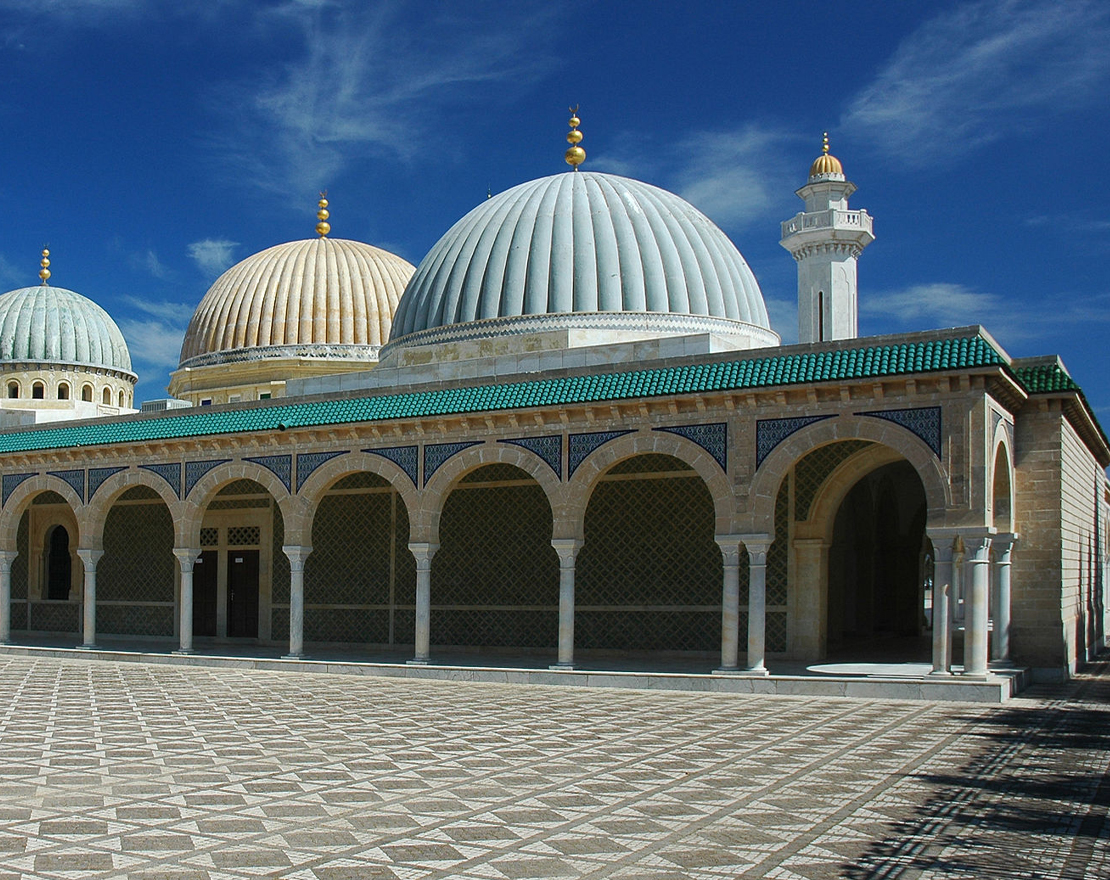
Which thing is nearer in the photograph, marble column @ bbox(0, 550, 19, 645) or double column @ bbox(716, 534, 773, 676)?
double column @ bbox(716, 534, 773, 676)

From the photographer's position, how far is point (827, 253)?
23578 millimetres

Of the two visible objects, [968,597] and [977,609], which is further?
[968,597]

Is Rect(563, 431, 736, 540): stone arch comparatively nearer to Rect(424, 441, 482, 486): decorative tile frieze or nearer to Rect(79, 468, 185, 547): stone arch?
Rect(424, 441, 482, 486): decorative tile frieze

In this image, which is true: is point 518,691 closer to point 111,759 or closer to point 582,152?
point 111,759

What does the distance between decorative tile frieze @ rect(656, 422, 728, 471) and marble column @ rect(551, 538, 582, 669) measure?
175 centimetres

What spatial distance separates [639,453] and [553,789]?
22.7 feet

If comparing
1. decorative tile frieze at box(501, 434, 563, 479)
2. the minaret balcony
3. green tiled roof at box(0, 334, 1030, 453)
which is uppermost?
the minaret balcony

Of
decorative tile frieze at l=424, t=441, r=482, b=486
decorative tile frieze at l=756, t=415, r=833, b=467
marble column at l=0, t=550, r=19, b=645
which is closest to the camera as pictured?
decorative tile frieze at l=756, t=415, r=833, b=467

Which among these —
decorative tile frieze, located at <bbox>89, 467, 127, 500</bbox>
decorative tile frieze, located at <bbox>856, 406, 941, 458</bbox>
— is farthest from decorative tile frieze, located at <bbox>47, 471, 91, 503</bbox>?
decorative tile frieze, located at <bbox>856, 406, 941, 458</bbox>

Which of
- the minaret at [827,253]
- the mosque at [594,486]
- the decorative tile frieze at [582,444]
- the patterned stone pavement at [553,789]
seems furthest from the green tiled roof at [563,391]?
the minaret at [827,253]

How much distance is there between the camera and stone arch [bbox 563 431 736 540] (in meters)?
12.4

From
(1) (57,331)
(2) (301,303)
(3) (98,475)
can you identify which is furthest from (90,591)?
(1) (57,331)

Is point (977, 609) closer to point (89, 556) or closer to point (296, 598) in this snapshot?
point (296, 598)

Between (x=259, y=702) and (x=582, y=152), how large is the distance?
11.5m
